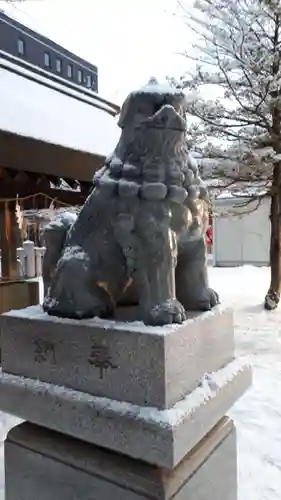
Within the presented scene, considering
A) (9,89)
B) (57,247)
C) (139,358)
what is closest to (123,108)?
(57,247)

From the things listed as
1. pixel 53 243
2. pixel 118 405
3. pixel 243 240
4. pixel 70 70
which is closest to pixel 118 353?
pixel 118 405

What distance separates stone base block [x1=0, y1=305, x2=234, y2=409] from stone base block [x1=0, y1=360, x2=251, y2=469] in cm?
3

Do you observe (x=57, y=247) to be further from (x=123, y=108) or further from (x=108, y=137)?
(x=108, y=137)

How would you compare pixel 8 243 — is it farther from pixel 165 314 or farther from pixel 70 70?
pixel 70 70

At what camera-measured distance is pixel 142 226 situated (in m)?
1.14

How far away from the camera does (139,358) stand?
1069mm

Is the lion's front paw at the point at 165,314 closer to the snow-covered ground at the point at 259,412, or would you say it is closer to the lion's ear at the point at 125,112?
the snow-covered ground at the point at 259,412

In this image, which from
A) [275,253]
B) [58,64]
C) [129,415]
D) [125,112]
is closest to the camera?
[129,415]

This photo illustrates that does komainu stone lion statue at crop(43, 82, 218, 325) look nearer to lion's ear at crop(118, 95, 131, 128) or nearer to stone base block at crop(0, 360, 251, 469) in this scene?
lion's ear at crop(118, 95, 131, 128)

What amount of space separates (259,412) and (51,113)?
2.78m

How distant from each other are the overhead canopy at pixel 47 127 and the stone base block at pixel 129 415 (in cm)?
185

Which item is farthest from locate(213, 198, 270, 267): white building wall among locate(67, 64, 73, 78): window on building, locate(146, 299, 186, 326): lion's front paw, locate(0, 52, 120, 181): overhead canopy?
locate(67, 64, 73, 78): window on building

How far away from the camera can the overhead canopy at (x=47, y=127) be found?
276cm

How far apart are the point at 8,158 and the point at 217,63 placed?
3.32 m
